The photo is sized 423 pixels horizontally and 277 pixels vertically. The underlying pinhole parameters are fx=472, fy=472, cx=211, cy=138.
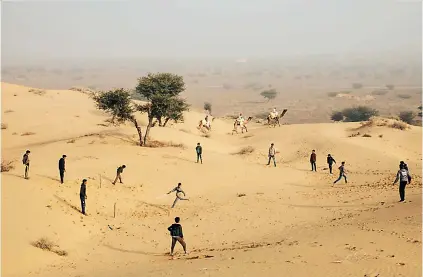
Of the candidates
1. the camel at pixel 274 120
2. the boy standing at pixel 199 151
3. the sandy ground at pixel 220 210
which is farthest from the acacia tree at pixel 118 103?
the camel at pixel 274 120

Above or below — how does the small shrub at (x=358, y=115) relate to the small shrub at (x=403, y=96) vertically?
below

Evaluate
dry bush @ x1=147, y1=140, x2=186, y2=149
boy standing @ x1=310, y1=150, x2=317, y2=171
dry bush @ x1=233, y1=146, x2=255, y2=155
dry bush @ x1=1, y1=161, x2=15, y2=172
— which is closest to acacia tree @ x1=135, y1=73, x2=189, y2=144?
dry bush @ x1=147, y1=140, x2=186, y2=149

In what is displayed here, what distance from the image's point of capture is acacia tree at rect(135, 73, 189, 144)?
32531 mm

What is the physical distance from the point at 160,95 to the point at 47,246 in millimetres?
19444

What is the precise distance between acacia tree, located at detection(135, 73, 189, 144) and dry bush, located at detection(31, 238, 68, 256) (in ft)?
53.4

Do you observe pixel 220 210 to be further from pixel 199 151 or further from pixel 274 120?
pixel 274 120

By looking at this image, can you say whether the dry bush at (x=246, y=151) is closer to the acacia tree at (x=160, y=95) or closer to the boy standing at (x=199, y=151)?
the acacia tree at (x=160, y=95)

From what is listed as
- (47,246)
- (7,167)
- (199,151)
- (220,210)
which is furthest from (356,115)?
(47,246)

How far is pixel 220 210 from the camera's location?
19641 mm

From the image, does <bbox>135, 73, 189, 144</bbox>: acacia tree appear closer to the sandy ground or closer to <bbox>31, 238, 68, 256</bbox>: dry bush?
the sandy ground

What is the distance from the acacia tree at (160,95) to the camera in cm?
3253

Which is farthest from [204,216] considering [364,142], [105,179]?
[364,142]

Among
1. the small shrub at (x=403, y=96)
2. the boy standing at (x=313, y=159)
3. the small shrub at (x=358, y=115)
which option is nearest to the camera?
the boy standing at (x=313, y=159)

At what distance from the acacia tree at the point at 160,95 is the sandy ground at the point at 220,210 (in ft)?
6.94
